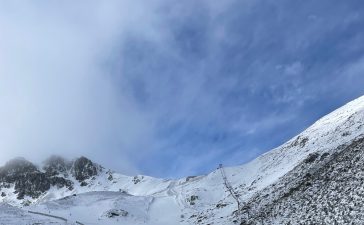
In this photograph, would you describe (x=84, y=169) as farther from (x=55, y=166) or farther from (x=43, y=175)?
(x=55, y=166)

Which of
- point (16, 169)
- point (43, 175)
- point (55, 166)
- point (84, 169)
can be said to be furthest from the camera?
point (16, 169)

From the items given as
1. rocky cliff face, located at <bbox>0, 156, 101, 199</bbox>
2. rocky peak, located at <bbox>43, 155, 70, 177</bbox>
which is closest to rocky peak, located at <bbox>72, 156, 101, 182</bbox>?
rocky cliff face, located at <bbox>0, 156, 101, 199</bbox>

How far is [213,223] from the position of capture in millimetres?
49031

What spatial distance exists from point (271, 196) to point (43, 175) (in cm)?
12906

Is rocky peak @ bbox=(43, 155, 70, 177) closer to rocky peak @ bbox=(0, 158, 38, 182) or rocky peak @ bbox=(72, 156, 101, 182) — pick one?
rocky peak @ bbox=(0, 158, 38, 182)

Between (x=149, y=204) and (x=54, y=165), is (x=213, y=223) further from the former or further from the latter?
(x=54, y=165)

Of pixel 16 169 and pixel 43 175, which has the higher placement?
pixel 16 169

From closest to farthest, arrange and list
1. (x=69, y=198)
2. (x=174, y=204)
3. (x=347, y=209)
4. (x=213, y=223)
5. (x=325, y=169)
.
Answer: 1. (x=347, y=209)
2. (x=325, y=169)
3. (x=213, y=223)
4. (x=174, y=204)
5. (x=69, y=198)

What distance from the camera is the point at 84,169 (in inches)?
6496

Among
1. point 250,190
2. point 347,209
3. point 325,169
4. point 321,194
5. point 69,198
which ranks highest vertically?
point 69,198

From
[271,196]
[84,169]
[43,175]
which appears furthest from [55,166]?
[271,196]

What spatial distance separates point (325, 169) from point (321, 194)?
18.1ft

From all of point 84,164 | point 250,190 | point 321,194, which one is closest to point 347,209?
point 321,194

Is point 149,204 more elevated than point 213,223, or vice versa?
point 149,204
